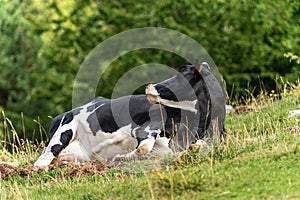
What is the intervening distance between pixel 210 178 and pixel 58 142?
3717 millimetres

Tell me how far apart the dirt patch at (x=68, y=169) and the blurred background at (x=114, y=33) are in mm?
22177

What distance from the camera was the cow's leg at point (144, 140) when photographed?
9266 mm

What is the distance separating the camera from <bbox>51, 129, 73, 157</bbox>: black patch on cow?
34.0 feet

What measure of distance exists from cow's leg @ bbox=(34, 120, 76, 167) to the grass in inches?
24.4

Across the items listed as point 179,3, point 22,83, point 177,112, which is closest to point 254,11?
point 179,3

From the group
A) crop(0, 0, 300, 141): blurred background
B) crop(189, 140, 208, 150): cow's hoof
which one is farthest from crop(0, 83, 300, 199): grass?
crop(0, 0, 300, 141): blurred background

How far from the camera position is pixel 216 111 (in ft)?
31.3

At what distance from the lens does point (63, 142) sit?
→ 10398 mm

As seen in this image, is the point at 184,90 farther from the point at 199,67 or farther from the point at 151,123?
the point at 151,123

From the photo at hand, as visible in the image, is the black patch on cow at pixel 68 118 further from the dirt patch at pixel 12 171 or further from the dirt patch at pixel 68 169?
the dirt patch at pixel 12 171

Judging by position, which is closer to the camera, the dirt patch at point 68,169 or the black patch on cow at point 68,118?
the dirt patch at point 68,169

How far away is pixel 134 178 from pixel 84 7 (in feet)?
97.0

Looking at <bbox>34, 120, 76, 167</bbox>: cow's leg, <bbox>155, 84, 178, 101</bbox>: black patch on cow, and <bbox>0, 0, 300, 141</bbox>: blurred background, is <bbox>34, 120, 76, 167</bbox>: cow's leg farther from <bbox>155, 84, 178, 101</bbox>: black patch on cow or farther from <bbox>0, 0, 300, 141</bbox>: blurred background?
<bbox>0, 0, 300, 141</bbox>: blurred background

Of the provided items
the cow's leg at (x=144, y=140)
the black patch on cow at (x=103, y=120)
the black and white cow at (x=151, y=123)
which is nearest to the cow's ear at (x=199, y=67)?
the black and white cow at (x=151, y=123)
